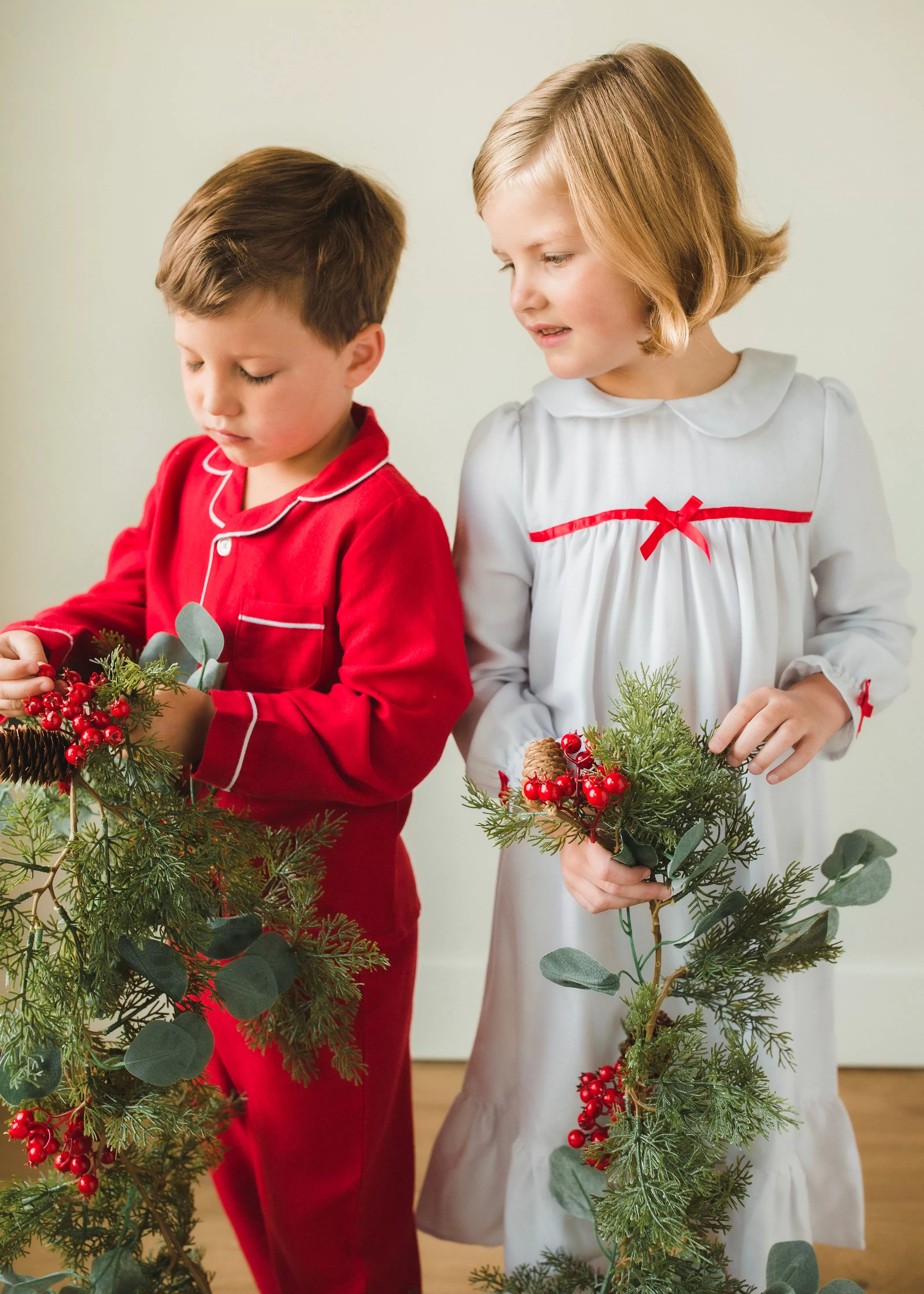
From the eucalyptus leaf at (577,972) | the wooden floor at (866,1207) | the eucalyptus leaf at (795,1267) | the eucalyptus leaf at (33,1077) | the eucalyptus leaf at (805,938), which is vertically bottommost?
the wooden floor at (866,1207)

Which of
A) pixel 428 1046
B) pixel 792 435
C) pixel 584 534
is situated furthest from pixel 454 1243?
pixel 792 435

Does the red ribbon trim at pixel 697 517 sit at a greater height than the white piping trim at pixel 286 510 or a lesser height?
greater

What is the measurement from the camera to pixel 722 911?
27.8 inches

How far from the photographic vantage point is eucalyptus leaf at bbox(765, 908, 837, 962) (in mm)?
729

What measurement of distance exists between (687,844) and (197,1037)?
13.6 inches

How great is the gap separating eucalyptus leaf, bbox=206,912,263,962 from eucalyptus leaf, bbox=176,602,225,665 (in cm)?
19

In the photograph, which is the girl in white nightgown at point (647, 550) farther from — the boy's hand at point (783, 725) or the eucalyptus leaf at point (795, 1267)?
the eucalyptus leaf at point (795, 1267)

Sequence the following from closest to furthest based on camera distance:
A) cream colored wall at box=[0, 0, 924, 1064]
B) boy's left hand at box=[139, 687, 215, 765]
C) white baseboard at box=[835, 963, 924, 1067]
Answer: boy's left hand at box=[139, 687, 215, 765] < cream colored wall at box=[0, 0, 924, 1064] < white baseboard at box=[835, 963, 924, 1067]

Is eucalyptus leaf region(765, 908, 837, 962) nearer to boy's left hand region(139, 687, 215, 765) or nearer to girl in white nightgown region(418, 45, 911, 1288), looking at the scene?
girl in white nightgown region(418, 45, 911, 1288)

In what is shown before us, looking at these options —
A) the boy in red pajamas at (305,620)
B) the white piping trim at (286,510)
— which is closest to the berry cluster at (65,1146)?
the boy in red pajamas at (305,620)

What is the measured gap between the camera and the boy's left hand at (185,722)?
29.7 inches

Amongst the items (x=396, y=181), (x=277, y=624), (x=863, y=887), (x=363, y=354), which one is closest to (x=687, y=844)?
(x=863, y=887)

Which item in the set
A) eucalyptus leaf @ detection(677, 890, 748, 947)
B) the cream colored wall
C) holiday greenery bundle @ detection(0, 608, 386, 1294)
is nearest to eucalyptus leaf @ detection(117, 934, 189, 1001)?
holiday greenery bundle @ detection(0, 608, 386, 1294)

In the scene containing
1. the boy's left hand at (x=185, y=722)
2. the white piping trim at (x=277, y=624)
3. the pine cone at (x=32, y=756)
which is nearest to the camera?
the pine cone at (x=32, y=756)
